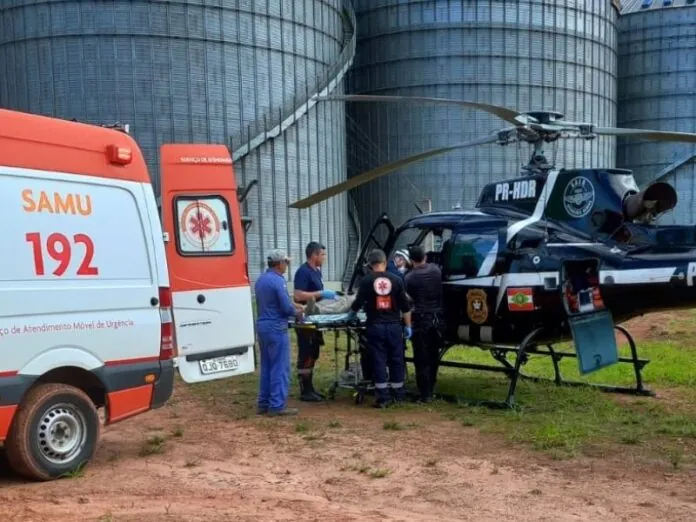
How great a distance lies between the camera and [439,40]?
3036 cm

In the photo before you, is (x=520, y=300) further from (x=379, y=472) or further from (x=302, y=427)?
(x=379, y=472)

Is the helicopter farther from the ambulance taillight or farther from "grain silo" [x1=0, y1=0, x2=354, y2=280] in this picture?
"grain silo" [x1=0, y1=0, x2=354, y2=280]

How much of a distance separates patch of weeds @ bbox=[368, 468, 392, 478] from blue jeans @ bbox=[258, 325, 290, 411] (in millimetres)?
2353

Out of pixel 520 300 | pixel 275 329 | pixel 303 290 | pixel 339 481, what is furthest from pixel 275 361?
pixel 520 300

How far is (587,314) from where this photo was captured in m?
8.07

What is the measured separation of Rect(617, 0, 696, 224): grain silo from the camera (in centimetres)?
3638

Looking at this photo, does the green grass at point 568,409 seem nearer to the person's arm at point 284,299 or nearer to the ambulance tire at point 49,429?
the person's arm at point 284,299

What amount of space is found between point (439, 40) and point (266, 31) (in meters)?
8.96

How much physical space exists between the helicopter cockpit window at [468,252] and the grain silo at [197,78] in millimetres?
15840

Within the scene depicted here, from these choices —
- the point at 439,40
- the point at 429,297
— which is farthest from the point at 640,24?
the point at 429,297

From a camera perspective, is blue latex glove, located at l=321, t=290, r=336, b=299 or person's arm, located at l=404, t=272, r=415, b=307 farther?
blue latex glove, located at l=321, t=290, r=336, b=299

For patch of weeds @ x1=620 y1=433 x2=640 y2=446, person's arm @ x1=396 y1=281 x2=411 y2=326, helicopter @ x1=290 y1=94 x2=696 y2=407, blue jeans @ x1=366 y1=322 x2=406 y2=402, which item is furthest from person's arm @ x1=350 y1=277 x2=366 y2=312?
patch of weeds @ x1=620 y1=433 x2=640 y2=446

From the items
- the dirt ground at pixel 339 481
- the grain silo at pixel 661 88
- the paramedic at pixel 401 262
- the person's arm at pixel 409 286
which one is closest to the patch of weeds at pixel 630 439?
the dirt ground at pixel 339 481

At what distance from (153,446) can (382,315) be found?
113 inches
